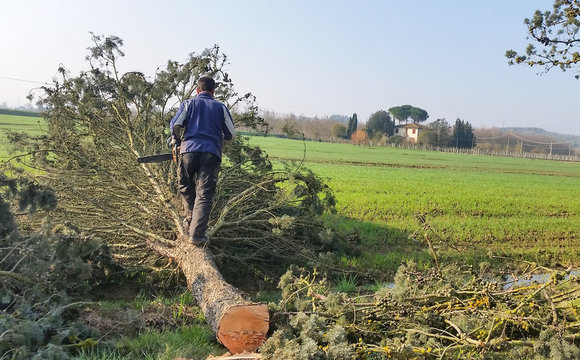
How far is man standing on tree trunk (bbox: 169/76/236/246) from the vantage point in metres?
4.79

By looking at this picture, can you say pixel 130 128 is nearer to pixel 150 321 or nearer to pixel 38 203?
pixel 38 203

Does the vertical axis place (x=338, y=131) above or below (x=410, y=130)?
below

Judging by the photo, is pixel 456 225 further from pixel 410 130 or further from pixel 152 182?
pixel 410 130

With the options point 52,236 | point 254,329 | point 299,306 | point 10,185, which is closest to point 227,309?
point 254,329

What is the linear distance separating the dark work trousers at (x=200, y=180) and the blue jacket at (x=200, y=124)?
88 mm

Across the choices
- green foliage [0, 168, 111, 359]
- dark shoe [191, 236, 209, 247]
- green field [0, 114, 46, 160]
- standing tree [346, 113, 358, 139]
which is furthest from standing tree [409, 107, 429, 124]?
green foliage [0, 168, 111, 359]

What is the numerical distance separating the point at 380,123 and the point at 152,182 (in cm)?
9951

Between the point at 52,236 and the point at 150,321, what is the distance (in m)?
1.18

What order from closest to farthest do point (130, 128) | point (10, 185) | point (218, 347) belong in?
point (218, 347)
point (10, 185)
point (130, 128)

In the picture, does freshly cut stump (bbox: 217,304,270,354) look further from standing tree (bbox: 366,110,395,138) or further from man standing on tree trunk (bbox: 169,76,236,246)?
standing tree (bbox: 366,110,395,138)

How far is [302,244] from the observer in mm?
6199

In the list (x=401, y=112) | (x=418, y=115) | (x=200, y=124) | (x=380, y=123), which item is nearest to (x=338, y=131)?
(x=380, y=123)

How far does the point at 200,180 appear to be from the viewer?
4.86m

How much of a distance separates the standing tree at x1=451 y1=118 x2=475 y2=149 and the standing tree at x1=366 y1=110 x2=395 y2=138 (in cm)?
1734
